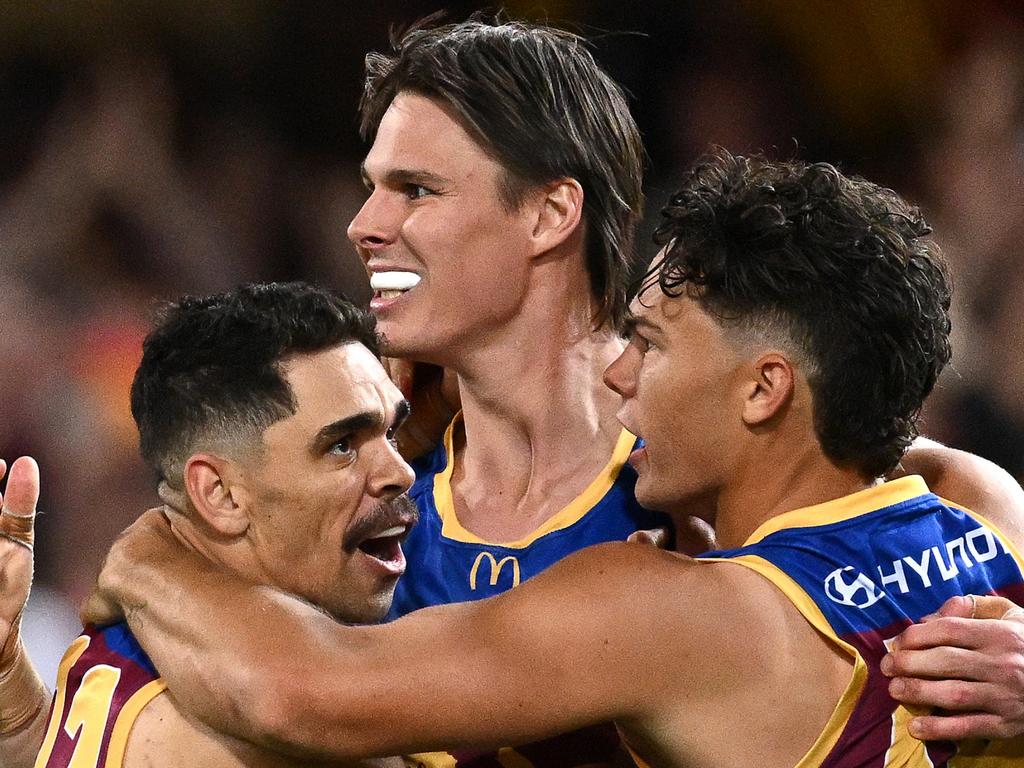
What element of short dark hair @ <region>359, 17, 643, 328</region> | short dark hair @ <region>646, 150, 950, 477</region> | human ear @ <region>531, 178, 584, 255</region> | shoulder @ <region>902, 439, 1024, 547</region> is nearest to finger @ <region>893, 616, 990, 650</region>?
short dark hair @ <region>646, 150, 950, 477</region>

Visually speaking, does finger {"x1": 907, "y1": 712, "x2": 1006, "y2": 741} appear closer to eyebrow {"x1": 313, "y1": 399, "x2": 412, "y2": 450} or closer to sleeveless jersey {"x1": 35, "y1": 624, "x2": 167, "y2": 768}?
eyebrow {"x1": 313, "y1": 399, "x2": 412, "y2": 450}

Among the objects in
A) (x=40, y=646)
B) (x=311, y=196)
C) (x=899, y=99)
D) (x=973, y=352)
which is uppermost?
(x=899, y=99)

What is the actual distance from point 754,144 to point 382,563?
3.90 metres

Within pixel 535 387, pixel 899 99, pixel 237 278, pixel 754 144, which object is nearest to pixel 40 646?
pixel 237 278

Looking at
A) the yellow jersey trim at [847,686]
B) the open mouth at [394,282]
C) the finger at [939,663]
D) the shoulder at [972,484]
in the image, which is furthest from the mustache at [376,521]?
the shoulder at [972,484]

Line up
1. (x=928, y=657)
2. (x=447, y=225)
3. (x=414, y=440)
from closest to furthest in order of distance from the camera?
(x=928, y=657)
(x=447, y=225)
(x=414, y=440)

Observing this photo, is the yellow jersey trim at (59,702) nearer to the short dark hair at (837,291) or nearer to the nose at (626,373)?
the nose at (626,373)

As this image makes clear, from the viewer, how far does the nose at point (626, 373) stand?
2531 millimetres

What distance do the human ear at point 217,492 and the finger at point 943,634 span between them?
1.12 metres

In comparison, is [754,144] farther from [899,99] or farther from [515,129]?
[515,129]

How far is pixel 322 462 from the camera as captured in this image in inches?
97.9

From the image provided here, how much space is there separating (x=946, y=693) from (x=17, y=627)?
1.79 meters

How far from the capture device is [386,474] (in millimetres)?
2543

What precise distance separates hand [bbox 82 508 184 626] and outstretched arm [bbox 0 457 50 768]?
0.32 m
